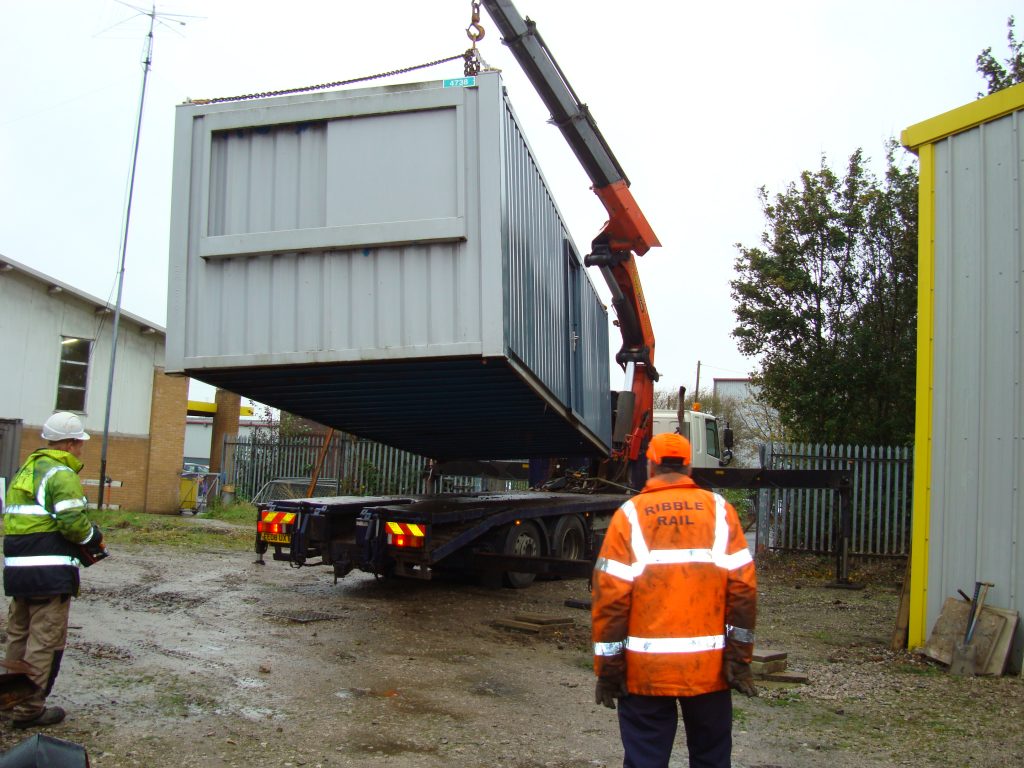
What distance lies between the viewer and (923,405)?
7.77 meters

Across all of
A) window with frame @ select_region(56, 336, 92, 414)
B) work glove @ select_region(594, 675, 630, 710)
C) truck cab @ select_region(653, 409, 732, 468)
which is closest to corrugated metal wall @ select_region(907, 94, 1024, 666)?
work glove @ select_region(594, 675, 630, 710)

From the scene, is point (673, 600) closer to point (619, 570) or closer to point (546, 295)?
point (619, 570)

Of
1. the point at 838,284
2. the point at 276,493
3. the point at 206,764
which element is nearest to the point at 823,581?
the point at 838,284

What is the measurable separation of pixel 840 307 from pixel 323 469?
1194 cm

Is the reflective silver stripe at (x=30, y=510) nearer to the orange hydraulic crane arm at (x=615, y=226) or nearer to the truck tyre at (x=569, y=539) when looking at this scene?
the truck tyre at (x=569, y=539)

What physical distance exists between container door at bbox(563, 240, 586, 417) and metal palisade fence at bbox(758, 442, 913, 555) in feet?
17.7

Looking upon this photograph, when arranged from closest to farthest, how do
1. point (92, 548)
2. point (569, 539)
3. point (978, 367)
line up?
point (92, 548) → point (978, 367) → point (569, 539)

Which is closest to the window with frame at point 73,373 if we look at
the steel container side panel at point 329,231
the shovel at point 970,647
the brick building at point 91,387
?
the brick building at point 91,387

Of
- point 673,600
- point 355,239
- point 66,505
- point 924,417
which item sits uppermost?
point 355,239

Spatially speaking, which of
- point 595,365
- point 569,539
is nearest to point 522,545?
point 569,539

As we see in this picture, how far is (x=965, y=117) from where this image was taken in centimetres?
763

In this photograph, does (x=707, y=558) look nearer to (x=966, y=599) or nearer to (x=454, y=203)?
(x=454, y=203)

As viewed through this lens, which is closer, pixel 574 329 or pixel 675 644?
pixel 675 644

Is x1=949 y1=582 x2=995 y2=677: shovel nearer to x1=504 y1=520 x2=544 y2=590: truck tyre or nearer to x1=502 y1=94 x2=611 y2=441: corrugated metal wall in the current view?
x1=502 y1=94 x2=611 y2=441: corrugated metal wall
